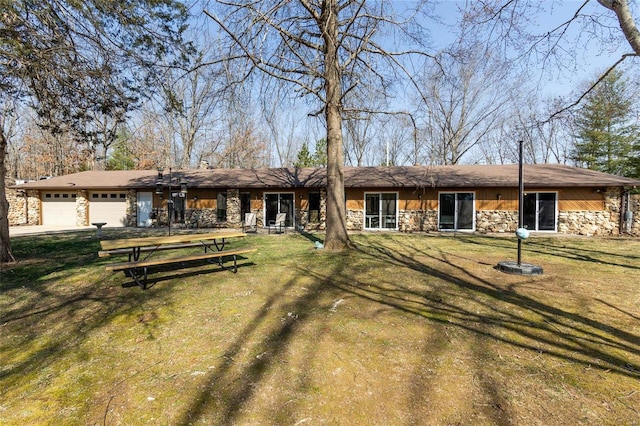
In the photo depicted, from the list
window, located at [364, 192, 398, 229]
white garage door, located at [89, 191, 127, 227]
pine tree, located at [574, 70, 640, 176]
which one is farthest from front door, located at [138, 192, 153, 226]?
pine tree, located at [574, 70, 640, 176]

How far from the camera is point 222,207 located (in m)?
15.9

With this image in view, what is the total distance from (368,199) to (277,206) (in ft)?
14.8

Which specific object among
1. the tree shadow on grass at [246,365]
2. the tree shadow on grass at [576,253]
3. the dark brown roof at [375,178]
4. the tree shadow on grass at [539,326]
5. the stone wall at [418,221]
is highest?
the dark brown roof at [375,178]

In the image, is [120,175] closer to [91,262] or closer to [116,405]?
[91,262]

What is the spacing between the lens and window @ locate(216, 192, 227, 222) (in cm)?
1587

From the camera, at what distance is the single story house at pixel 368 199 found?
497 inches

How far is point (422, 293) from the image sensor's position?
181 inches

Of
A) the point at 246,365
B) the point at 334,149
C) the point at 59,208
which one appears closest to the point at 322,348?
the point at 246,365

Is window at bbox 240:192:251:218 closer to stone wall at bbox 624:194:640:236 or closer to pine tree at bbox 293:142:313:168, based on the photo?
pine tree at bbox 293:142:313:168

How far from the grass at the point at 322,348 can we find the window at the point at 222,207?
10.1 meters

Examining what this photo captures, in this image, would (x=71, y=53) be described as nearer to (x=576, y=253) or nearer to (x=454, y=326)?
(x=454, y=326)

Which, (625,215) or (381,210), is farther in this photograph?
(381,210)

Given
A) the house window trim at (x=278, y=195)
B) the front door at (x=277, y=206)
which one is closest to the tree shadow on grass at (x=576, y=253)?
the house window trim at (x=278, y=195)

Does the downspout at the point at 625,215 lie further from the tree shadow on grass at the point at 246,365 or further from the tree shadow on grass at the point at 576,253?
the tree shadow on grass at the point at 246,365
